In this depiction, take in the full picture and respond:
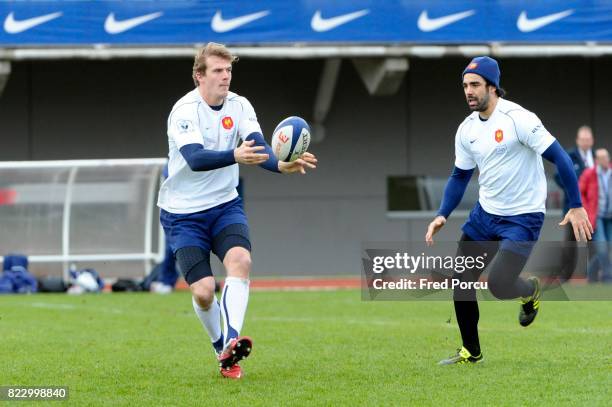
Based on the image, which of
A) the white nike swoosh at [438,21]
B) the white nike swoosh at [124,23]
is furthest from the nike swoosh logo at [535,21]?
the white nike swoosh at [124,23]

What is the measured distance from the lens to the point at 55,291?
18844mm

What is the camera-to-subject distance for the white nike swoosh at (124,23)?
64.6 ft

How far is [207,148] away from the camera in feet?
27.3

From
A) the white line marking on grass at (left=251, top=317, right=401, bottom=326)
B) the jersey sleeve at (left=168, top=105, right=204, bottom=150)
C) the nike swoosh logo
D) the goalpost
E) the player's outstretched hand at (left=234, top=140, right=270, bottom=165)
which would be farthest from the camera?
the nike swoosh logo

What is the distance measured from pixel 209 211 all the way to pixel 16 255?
36.6 ft

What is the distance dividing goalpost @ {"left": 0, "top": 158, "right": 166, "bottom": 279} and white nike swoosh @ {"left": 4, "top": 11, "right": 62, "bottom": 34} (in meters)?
2.29

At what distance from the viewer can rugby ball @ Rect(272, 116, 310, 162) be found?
803 centimetres

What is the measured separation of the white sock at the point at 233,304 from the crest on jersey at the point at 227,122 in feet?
3.53

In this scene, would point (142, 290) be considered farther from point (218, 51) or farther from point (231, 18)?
point (218, 51)

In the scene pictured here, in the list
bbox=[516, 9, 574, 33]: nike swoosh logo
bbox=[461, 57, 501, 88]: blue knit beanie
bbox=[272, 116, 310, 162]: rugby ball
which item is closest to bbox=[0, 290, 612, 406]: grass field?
bbox=[272, 116, 310, 162]: rugby ball

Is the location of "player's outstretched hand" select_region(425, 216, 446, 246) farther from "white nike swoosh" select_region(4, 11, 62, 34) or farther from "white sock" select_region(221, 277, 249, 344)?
"white nike swoosh" select_region(4, 11, 62, 34)

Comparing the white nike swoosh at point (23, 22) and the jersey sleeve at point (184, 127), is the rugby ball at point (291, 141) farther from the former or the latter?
the white nike swoosh at point (23, 22)

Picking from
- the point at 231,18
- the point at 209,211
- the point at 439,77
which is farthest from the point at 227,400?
the point at 439,77

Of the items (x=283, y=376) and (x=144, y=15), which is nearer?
(x=283, y=376)
